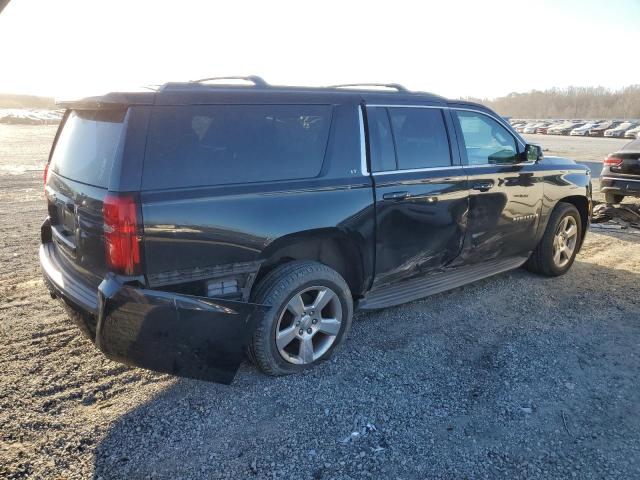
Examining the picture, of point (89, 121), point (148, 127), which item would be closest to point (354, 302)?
point (148, 127)

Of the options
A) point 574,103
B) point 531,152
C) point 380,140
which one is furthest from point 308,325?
point 574,103

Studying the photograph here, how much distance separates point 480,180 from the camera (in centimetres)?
433

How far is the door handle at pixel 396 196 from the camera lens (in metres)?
3.63

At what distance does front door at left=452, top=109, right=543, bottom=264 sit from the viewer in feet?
14.2

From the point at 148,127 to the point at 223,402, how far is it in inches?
68.6

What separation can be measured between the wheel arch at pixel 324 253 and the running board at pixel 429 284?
0.20m

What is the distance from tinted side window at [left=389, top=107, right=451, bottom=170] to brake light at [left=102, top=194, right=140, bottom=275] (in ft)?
6.74

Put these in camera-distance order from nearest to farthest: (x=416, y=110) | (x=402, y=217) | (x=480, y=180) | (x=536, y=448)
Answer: (x=536, y=448), (x=402, y=217), (x=416, y=110), (x=480, y=180)

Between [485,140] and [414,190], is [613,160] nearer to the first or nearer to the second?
[485,140]

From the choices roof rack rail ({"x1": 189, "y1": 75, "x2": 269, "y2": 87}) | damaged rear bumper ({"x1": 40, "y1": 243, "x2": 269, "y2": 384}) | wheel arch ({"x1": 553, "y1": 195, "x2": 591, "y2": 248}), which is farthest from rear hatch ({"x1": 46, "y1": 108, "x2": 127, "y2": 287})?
wheel arch ({"x1": 553, "y1": 195, "x2": 591, "y2": 248})

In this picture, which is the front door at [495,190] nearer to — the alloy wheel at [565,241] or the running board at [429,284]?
the running board at [429,284]

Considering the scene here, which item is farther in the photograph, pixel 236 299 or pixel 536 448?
pixel 236 299

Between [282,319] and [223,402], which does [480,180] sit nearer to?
[282,319]

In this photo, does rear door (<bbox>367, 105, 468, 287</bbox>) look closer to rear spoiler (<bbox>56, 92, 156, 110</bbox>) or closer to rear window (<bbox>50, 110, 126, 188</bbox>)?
rear spoiler (<bbox>56, 92, 156, 110</bbox>)
